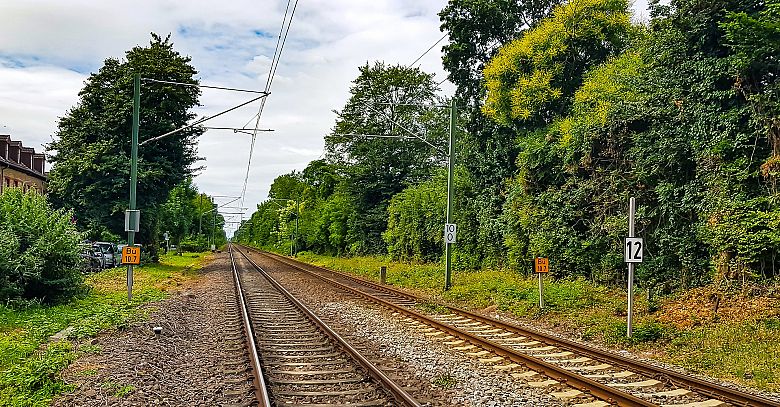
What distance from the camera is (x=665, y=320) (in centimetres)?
1416

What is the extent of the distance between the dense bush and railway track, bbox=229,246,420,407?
17.5ft

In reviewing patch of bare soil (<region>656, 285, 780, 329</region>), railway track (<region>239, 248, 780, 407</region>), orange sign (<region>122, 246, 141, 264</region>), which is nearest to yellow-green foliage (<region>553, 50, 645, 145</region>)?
patch of bare soil (<region>656, 285, 780, 329</region>)

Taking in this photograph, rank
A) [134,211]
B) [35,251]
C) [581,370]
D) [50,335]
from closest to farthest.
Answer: [581,370], [50,335], [35,251], [134,211]

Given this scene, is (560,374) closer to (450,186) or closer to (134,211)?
(134,211)

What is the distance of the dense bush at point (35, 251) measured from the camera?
51.4 feet

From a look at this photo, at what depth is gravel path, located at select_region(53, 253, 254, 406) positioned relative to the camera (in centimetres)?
815

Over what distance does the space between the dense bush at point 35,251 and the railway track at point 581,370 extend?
9.55 metres

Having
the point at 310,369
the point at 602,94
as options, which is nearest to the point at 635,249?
the point at 310,369

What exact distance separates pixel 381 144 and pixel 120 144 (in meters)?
16.6

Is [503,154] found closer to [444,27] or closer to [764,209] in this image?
[444,27]

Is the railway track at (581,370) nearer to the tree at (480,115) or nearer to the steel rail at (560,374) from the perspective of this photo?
the steel rail at (560,374)

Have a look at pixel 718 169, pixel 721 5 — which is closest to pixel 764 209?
pixel 718 169

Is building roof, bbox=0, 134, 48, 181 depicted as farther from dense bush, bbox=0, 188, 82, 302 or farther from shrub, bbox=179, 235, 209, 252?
dense bush, bbox=0, 188, 82, 302

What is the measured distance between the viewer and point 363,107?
47.5 meters
